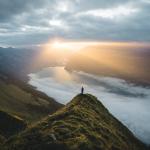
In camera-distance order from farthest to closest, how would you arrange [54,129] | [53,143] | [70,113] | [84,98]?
[84,98]
[70,113]
[54,129]
[53,143]

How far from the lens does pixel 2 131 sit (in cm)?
9144

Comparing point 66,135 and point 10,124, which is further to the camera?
point 10,124

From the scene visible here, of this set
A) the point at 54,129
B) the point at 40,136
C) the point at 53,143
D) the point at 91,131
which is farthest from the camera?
the point at 91,131

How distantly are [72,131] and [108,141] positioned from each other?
1175cm

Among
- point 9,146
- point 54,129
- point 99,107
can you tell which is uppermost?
point 99,107

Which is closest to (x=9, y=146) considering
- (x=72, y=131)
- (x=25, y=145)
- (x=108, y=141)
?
(x=25, y=145)

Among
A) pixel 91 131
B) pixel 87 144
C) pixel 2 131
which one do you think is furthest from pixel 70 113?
pixel 2 131

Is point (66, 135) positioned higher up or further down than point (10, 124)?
higher up

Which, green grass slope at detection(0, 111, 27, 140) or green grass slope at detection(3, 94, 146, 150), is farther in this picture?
green grass slope at detection(0, 111, 27, 140)

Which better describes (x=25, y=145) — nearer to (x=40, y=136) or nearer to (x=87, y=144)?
(x=40, y=136)

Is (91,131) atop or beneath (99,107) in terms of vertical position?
beneath

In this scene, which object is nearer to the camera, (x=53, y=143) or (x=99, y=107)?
(x=53, y=143)

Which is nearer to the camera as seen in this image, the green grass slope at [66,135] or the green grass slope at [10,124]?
the green grass slope at [66,135]

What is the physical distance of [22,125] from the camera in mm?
102812
